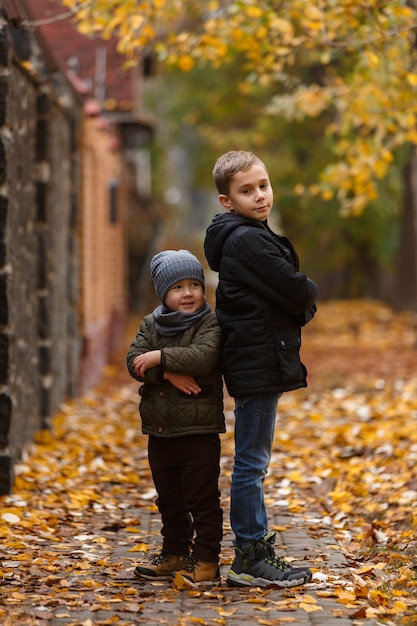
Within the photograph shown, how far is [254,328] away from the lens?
5.05 meters

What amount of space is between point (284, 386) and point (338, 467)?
3485 millimetres

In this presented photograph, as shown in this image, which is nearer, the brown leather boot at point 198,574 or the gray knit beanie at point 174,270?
the brown leather boot at point 198,574

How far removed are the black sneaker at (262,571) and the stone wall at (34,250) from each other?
8.06 ft

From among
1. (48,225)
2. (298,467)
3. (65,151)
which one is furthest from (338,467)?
(65,151)

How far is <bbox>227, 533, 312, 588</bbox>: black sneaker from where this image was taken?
515 cm

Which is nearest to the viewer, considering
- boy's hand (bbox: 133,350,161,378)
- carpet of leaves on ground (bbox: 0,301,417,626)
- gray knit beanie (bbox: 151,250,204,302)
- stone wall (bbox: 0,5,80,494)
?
carpet of leaves on ground (bbox: 0,301,417,626)

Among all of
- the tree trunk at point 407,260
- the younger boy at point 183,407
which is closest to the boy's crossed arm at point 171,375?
the younger boy at point 183,407

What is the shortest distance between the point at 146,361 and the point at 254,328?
542 mm

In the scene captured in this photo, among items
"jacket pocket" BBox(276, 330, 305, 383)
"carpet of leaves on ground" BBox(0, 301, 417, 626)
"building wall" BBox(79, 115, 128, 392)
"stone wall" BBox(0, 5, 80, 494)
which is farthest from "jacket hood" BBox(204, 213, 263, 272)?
"building wall" BBox(79, 115, 128, 392)

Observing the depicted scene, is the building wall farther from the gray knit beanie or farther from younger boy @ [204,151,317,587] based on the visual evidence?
younger boy @ [204,151,317,587]

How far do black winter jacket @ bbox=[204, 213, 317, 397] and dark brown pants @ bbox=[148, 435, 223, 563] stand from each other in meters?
0.34

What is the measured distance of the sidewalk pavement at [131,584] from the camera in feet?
15.3

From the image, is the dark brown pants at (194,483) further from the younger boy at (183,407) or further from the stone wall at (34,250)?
the stone wall at (34,250)

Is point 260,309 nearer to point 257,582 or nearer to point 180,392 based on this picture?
point 180,392
